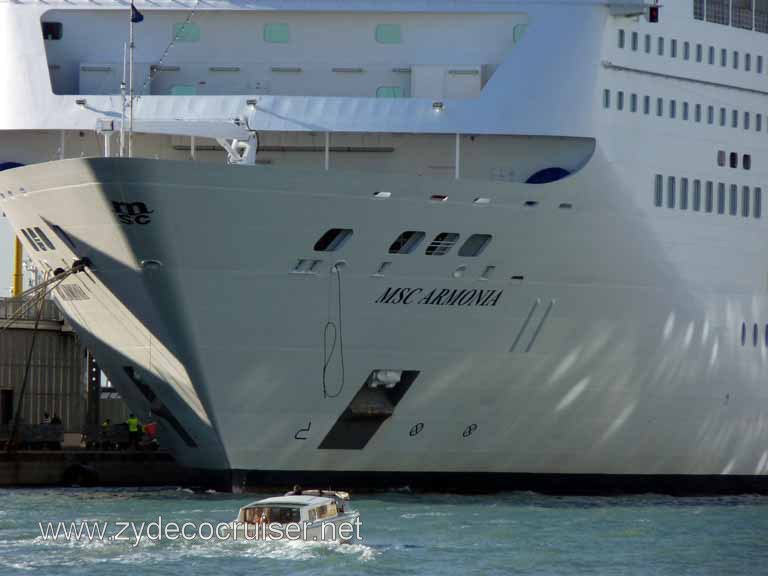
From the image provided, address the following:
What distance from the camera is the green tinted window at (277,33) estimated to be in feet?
121

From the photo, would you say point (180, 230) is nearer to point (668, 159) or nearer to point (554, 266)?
point (554, 266)

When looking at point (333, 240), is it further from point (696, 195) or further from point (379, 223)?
point (696, 195)

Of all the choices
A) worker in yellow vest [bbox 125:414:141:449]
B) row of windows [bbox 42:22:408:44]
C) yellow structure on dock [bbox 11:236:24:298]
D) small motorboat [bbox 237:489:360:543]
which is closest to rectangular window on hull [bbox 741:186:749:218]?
row of windows [bbox 42:22:408:44]

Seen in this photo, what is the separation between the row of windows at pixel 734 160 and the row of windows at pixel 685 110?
0.52 metres

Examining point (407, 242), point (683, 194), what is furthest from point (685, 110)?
point (407, 242)

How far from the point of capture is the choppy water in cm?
2948

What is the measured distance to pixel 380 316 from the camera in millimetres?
35312

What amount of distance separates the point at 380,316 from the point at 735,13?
10357 millimetres

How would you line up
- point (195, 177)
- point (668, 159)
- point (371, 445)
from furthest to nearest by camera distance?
1. point (668, 159)
2. point (371, 445)
3. point (195, 177)

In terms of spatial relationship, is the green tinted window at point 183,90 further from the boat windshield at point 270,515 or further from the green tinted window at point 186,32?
the boat windshield at point 270,515

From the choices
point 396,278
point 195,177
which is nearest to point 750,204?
point 396,278

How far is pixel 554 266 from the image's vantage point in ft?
120

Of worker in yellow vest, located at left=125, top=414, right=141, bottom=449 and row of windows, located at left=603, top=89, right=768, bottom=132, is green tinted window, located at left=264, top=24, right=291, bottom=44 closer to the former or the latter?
row of windows, located at left=603, top=89, right=768, bottom=132

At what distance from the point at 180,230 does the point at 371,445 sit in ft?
16.5
